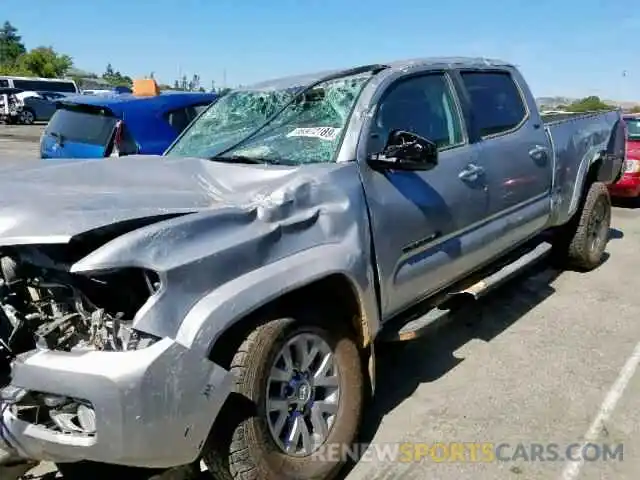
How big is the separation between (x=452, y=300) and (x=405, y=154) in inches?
49.1

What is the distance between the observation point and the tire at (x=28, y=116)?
32.0 m

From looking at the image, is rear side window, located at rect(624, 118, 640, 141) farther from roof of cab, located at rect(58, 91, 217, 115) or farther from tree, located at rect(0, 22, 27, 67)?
tree, located at rect(0, 22, 27, 67)

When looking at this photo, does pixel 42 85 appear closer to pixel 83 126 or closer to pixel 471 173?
pixel 83 126

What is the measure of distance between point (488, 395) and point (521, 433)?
0.46 metres

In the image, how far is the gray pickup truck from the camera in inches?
90.8

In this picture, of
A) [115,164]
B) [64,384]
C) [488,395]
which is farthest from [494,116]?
[64,384]

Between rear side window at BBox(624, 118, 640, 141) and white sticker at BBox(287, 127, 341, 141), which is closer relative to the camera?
white sticker at BBox(287, 127, 341, 141)

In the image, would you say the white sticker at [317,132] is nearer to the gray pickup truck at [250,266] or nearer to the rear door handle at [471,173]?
the gray pickup truck at [250,266]

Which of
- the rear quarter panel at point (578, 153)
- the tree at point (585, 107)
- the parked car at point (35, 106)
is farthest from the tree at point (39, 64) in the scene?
the rear quarter panel at point (578, 153)

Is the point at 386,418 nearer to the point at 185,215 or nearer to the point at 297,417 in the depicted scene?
the point at 297,417

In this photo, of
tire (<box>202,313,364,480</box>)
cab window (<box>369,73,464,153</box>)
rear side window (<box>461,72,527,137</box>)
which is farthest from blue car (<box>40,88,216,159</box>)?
tire (<box>202,313,364,480</box>)

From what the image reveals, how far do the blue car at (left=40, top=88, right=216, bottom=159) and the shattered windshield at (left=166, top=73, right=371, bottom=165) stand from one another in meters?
3.76

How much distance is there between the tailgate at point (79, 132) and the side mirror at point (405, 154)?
5.31 metres

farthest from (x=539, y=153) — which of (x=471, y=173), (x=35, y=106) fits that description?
(x=35, y=106)
